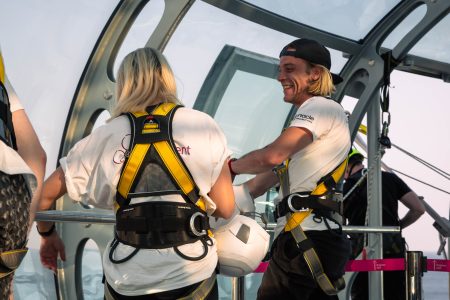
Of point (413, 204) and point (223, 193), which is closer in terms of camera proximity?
point (223, 193)

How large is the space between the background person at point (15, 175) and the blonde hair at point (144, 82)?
598 mm

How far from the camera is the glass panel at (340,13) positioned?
22.9ft

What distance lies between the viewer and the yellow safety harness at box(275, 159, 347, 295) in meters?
3.71

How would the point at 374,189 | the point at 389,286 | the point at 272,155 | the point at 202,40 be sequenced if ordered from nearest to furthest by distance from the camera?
1. the point at 272,155
2. the point at 202,40
3. the point at 374,189
4. the point at 389,286

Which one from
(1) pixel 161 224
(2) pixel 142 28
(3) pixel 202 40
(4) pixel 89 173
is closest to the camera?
(1) pixel 161 224

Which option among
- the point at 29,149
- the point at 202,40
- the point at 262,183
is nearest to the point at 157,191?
the point at 29,149

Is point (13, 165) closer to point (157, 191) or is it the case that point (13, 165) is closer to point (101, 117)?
point (157, 191)

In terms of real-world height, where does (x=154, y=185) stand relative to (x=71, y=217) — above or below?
above

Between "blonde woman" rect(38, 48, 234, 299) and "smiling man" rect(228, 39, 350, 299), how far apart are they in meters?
0.78

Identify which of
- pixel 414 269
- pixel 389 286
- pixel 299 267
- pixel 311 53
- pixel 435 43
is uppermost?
pixel 435 43

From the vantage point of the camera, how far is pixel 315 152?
3.78m

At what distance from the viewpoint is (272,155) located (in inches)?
143

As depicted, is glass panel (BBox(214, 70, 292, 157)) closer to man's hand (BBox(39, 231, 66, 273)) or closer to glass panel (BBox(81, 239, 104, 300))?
glass panel (BBox(81, 239, 104, 300))

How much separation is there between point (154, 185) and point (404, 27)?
193 inches
